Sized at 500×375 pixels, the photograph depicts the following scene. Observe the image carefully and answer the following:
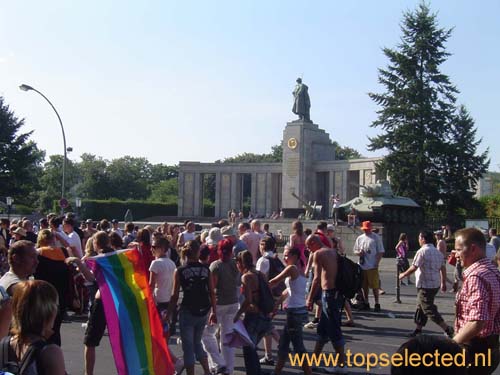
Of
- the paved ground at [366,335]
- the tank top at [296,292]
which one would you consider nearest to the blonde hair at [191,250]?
the tank top at [296,292]

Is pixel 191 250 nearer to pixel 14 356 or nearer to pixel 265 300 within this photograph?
pixel 265 300

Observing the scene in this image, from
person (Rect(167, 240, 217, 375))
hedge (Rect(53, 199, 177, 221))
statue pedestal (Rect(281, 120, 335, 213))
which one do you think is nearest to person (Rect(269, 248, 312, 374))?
person (Rect(167, 240, 217, 375))

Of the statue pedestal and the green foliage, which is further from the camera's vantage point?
the green foliage

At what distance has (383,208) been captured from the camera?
34.2 meters

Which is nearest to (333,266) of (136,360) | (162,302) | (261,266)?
(261,266)

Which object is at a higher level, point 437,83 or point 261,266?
point 437,83

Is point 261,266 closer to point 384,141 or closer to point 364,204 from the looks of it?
point 364,204

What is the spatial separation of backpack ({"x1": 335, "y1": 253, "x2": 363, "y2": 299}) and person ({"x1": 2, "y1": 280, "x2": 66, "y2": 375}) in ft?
17.4

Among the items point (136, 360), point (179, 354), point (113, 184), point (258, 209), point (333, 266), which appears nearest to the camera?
point (136, 360)

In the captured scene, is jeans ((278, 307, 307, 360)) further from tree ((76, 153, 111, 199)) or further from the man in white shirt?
tree ((76, 153, 111, 199))

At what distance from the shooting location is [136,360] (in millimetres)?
6105

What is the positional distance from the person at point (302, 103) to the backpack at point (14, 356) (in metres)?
55.4

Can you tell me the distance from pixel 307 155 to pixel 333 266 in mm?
49338

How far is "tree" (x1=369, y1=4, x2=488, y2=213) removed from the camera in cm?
4519
